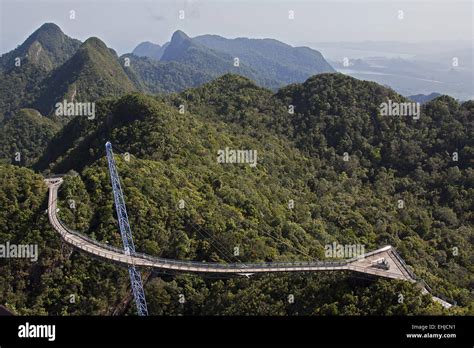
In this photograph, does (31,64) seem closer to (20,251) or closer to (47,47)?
(47,47)

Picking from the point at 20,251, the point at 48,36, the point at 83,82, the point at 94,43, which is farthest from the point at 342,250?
the point at 48,36

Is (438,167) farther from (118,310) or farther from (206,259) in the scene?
(118,310)

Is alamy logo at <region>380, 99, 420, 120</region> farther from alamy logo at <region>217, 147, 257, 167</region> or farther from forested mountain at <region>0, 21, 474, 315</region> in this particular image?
alamy logo at <region>217, 147, 257, 167</region>

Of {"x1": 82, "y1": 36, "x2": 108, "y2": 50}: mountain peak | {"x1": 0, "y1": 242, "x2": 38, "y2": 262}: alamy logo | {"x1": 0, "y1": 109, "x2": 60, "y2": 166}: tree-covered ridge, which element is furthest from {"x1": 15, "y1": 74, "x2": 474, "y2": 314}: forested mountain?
{"x1": 82, "y1": 36, "x2": 108, "y2": 50}: mountain peak

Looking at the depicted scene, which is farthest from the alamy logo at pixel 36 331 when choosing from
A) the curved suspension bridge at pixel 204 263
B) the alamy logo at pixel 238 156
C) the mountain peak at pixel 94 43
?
the mountain peak at pixel 94 43

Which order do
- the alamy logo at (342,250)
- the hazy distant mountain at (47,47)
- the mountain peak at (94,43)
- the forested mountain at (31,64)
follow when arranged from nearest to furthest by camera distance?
Result: the alamy logo at (342,250) < the forested mountain at (31,64) < the mountain peak at (94,43) < the hazy distant mountain at (47,47)

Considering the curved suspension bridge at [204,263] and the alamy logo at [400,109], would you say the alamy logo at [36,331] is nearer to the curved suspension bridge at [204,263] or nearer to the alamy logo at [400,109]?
the curved suspension bridge at [204,263]
